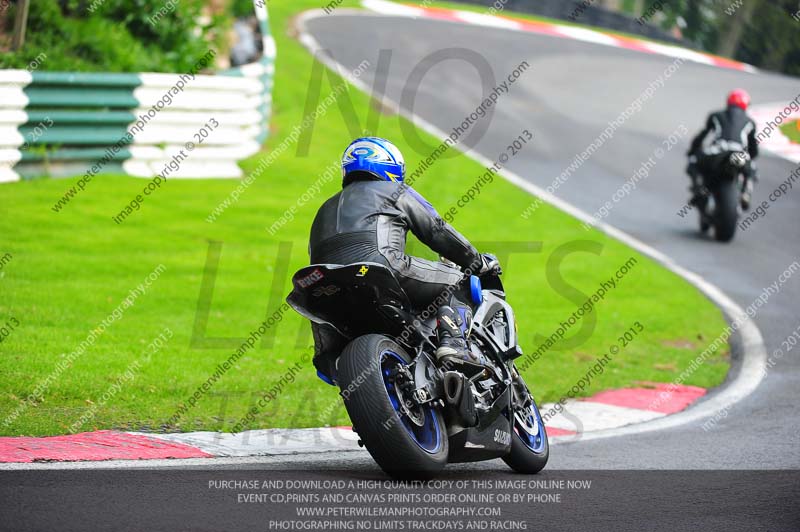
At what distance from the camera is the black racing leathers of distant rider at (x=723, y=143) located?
15.7 m

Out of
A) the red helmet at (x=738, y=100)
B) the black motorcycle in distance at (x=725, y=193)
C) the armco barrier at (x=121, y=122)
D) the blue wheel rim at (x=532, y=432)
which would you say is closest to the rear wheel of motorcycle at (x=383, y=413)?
the blue wheel rim at (x=532, y=432)

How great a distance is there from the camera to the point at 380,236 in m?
6.01

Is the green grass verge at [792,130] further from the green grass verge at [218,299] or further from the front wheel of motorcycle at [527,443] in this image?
the front wheel of motorcycle at [527,443]

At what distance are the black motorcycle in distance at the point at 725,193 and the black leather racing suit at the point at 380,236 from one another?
10.2m

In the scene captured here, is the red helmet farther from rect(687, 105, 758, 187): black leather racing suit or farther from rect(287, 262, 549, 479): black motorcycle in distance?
rect(287, 262, 549, 479): black motorcycle in distance

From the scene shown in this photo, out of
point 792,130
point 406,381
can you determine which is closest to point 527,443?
point 406,381

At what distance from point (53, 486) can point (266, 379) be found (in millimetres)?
3878

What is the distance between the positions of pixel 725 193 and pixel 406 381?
1111 cm

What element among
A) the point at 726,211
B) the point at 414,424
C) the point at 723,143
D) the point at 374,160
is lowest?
the point at 726,211

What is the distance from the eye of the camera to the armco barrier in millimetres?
13422

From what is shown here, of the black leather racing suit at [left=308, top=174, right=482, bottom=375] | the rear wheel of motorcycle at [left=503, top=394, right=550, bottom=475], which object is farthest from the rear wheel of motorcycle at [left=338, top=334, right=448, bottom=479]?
the rear wheel of motorcycle at [left=503, top=394, right=550, bottom=475]

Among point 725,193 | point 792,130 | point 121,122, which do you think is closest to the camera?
point 121,122

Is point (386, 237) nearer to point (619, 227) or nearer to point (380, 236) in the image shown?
point (380, 236)

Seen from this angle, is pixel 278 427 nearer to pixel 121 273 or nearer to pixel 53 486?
pixel 53 486
